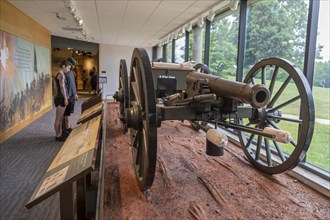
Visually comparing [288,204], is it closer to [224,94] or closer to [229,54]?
[224,94]

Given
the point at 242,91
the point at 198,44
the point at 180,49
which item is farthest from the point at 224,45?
the point at 242,91

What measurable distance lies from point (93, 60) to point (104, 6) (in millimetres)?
13995

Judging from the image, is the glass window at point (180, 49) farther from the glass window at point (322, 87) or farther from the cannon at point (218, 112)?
the cannon at point (218, 112)

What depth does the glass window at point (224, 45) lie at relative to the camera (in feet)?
15.9

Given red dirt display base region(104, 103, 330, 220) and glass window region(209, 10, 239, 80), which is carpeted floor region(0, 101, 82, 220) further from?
glass window region(209, 10, 239, 80)

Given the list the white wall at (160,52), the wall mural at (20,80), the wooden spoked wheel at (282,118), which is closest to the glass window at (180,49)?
the white wall at (160,52)

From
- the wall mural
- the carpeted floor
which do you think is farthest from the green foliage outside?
the wall mural

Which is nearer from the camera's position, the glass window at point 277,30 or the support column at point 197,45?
the glass window at point 277,30

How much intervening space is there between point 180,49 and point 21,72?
4775 mm

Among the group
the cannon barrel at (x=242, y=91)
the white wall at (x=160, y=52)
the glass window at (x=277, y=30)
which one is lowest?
the cannon barrel at (x=242, y=91)

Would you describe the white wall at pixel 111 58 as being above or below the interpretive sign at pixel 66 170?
above

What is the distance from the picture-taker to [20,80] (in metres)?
6.23

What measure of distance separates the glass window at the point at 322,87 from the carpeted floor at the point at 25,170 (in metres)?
2.68

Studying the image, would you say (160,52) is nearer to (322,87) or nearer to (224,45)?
(224,45)
